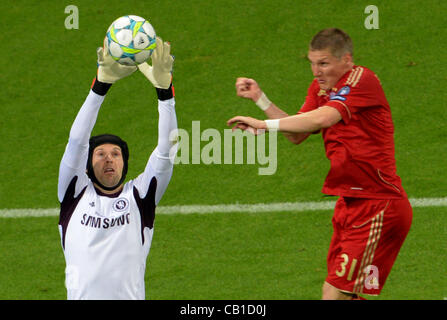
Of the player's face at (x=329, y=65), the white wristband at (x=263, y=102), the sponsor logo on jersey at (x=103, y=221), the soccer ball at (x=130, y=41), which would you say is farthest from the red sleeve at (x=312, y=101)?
the sponsor logo on jersey at (x=103, y=221)

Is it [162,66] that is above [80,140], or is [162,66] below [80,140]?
above

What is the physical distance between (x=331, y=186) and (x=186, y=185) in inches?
183

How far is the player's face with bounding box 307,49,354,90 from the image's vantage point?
6391mm

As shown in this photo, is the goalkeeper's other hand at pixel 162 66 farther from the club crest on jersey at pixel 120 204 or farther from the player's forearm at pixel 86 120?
the club crest on jersey at pixel 120 204

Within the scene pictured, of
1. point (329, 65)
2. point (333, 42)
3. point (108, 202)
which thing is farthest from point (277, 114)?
point (108, 202)

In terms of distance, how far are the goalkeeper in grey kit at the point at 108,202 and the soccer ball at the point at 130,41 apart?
65 mm

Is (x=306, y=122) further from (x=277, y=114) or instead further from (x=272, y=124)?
(x=277, y=114)

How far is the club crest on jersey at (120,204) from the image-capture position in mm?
5922

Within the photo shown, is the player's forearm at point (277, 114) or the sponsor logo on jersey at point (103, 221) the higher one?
the player's forearm at point (277, 114)

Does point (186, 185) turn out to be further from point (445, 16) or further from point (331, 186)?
point (445, 16)

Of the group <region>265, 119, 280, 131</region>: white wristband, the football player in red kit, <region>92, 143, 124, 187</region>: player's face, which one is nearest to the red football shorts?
the football player in red kit

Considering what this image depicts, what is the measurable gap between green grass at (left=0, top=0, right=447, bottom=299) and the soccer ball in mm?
3086

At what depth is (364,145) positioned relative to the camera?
250 inches

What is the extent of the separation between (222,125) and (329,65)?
18.0ft
